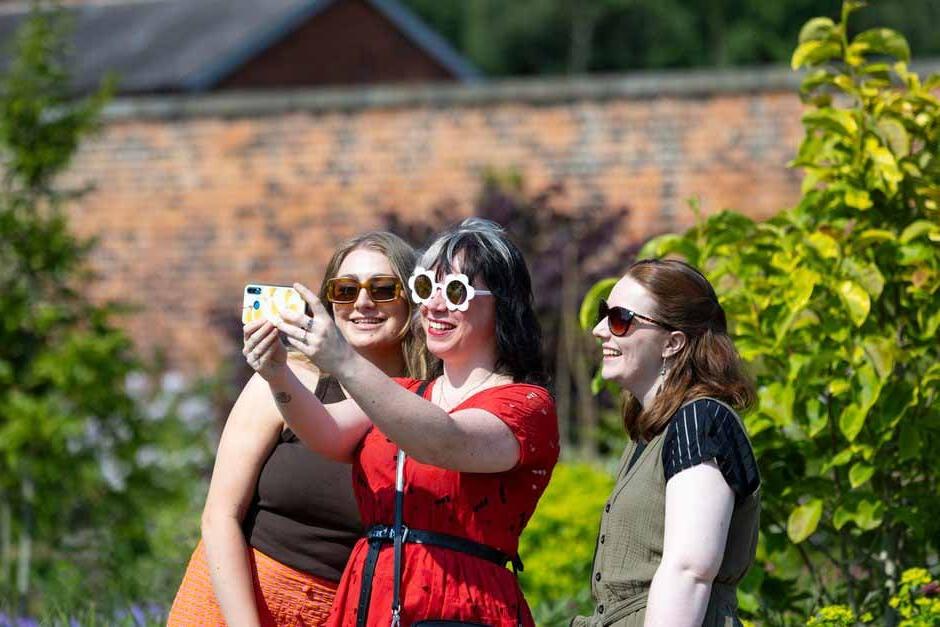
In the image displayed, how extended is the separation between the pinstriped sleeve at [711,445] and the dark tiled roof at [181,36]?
16.6m

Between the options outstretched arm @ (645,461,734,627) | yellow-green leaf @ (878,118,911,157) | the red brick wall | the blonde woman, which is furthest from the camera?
the red brick wall

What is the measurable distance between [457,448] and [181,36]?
65.4 feet

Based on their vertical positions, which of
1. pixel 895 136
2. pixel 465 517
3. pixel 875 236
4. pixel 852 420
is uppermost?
pixel 895 136

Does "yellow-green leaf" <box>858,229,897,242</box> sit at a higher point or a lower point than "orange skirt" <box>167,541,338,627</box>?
higher

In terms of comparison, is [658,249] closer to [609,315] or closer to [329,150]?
[609,315]

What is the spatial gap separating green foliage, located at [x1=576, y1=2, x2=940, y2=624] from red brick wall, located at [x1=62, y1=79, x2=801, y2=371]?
7.02 m

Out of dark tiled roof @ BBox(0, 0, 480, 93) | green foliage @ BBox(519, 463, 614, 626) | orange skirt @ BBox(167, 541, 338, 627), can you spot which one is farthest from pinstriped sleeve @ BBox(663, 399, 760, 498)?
dark tiled roof @ BBox(0, 0, 480, 93)

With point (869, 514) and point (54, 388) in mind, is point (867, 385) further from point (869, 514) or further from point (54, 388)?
point (54, 388)

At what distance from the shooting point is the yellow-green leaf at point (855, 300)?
395 centimetres

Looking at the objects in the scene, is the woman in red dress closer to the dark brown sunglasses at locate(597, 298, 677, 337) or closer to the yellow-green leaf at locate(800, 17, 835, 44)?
the dark brown sunglasses at locate(597, 298, 677, 337)

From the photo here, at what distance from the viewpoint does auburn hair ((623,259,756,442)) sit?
2859 millimetres

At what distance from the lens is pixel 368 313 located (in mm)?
3223

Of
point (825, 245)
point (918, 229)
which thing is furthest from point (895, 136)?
point (825, 245)

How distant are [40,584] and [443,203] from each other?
Result: 554 centimetres
